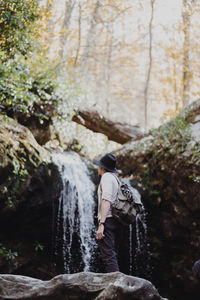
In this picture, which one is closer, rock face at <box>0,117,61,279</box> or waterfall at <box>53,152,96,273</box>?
rock face at <box>0,117,61,279</box>

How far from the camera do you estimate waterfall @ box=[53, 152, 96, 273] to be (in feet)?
21.2

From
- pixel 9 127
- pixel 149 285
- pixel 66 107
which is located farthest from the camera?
pixel 66 107

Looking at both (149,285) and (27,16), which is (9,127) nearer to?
(27,16)

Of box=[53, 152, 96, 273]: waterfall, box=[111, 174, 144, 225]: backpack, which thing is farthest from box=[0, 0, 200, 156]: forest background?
box=[111, 174, 144, 225]: backpack

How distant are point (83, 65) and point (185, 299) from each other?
11.8m

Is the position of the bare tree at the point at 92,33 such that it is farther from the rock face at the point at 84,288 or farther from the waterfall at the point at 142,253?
the rock face at the point at 84,288

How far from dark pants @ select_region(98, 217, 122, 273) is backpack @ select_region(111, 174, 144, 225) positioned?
0.10 m

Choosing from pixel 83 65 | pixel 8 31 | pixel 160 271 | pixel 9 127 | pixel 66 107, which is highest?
pixel 83 65

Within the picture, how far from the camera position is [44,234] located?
6.43 meters

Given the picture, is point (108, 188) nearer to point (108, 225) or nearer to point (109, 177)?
point (109, 177)

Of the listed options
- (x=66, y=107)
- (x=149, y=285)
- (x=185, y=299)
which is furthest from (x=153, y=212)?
(x=149, y=285)

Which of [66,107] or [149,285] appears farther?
[66,107]

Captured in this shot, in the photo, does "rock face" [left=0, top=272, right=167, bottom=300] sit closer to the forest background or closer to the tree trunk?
the forest background

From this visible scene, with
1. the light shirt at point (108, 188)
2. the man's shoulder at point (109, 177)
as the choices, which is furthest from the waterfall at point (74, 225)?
the man's shoulder at point (109, 177)
